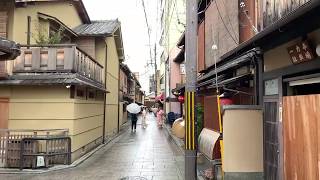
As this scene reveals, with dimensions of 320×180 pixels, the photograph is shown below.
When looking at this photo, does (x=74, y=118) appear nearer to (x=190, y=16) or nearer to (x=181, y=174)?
(x=181, y=174)

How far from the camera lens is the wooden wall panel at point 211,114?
42.6 ft

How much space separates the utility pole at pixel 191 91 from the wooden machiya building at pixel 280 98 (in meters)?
0.81

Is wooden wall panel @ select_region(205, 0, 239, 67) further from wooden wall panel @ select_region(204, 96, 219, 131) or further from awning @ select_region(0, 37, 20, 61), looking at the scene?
awning @ select_region(0, 37, 20, 61)

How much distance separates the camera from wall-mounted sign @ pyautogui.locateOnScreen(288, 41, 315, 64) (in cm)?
707

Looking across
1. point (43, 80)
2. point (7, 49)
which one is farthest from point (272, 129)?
point (43, 80)

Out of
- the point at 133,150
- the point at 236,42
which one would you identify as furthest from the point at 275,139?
the point at 133,150

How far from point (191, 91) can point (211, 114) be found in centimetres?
375

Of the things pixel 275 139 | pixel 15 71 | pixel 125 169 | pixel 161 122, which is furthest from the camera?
pixel 161 122

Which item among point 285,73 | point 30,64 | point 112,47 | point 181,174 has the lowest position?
point 181,174

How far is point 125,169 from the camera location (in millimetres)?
14258

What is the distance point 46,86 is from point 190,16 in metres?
7.62

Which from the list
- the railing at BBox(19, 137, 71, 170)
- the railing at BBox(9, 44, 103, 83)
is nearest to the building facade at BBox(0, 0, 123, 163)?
the railing at BBox(9, 44, 103, 83)

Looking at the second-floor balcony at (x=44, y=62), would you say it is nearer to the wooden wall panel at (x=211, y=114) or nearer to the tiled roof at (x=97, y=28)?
the wooden wall panel at (x=211, y=114)

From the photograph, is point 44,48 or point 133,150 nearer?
point 44,48
